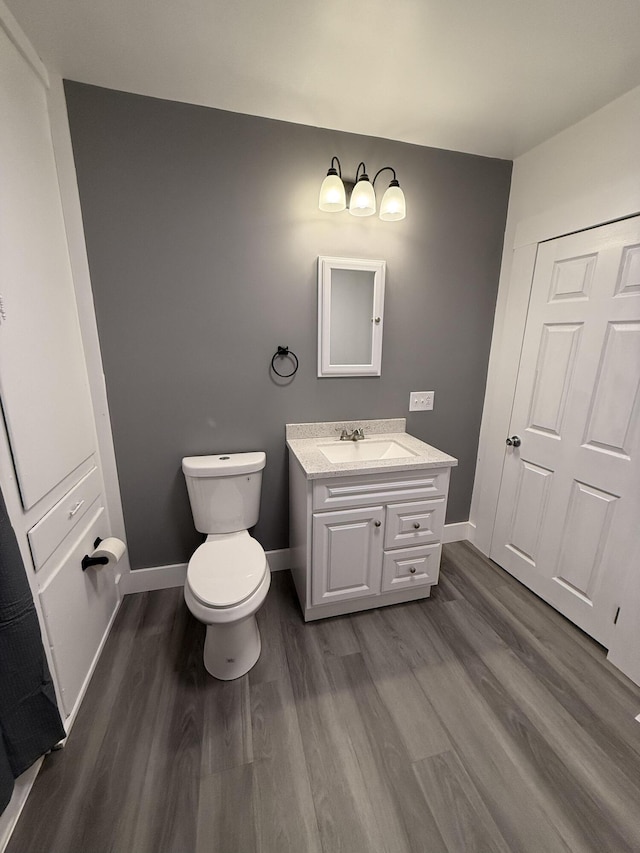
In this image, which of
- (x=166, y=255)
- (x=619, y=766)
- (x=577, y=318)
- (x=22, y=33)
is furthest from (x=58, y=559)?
(x=577, y=318)

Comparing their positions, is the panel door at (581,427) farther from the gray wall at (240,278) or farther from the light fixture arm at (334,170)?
the light fixture arm at (334,170)

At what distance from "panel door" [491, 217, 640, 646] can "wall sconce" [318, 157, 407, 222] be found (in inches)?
32.8

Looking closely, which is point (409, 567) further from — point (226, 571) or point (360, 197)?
point (360, 197)

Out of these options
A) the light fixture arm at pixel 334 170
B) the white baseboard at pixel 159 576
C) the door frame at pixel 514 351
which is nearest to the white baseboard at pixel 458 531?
the door frame at pixel 514 351

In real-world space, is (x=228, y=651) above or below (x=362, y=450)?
below

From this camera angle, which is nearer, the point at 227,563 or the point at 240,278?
the point at 227,563

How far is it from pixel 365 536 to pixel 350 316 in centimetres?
117

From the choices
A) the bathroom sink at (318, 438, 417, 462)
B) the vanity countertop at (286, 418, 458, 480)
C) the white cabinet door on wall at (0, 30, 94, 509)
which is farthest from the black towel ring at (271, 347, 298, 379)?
the white cabinet door on wall at (0, 30, 94, 509)

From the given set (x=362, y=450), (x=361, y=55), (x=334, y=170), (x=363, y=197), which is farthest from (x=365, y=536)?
(x=361, y=55)

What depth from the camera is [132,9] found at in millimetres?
1060

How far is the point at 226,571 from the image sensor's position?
1429 mm

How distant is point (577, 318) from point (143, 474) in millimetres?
2329

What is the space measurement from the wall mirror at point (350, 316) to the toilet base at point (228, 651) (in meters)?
1.31

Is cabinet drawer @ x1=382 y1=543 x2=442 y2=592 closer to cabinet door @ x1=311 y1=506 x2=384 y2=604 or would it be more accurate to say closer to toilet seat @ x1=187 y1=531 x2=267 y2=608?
cabinet door @ x1=311 y1=506 x2=384 y2=604
